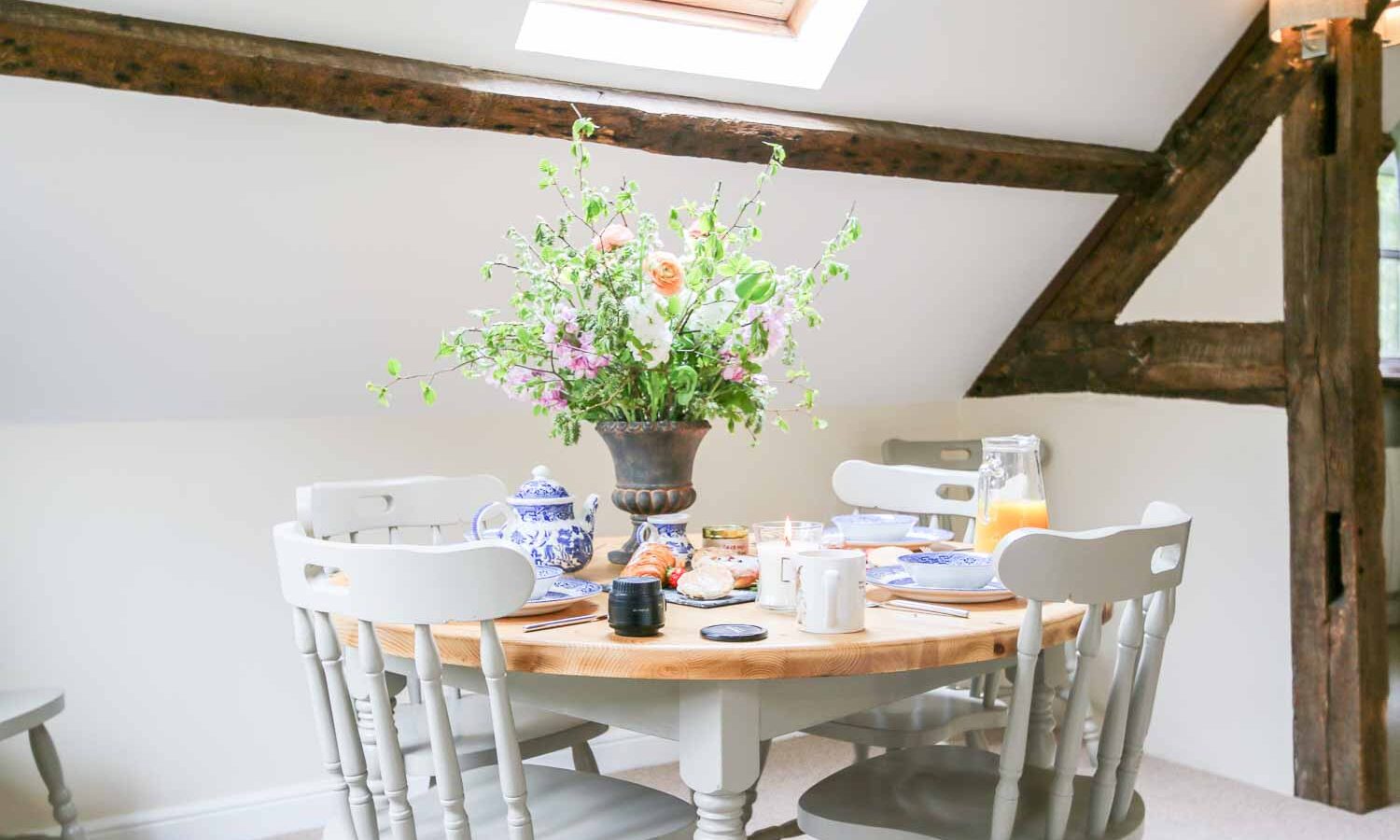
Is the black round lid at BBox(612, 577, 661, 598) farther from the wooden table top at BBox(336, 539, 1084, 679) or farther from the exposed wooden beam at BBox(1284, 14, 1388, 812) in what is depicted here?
the exposed wooden beam at BBox(1284, 14, 1388, 812)

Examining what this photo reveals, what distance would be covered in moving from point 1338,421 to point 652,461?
190 cm

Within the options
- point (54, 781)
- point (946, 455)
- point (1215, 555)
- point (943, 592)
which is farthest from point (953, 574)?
point (946, 455)

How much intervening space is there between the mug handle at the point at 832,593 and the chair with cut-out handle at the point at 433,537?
2.21 feet

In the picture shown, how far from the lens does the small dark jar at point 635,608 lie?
1.43 metres

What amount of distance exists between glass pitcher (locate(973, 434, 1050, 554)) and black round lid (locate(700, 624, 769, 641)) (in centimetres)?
54

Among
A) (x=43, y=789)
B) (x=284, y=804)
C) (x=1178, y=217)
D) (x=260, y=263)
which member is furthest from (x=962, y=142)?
(x=43, y=789)

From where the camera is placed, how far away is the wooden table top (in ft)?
4.45

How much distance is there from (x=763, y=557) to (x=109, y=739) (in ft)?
6.42

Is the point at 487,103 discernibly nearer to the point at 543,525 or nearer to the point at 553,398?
the point at 553,398

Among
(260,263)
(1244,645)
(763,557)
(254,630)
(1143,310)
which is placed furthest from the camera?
(1143,310)

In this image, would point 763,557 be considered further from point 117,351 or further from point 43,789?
point 43,789

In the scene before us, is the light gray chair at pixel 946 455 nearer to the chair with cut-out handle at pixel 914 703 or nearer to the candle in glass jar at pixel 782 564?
the chair with cut-out handle at pixel 914 703

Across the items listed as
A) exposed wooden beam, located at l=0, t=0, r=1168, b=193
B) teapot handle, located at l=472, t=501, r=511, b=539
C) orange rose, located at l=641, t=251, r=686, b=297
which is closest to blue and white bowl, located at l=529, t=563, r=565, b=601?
teapot handle, located at l=472, t=501, r=511, b=539

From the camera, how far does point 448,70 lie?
8.02 feet
